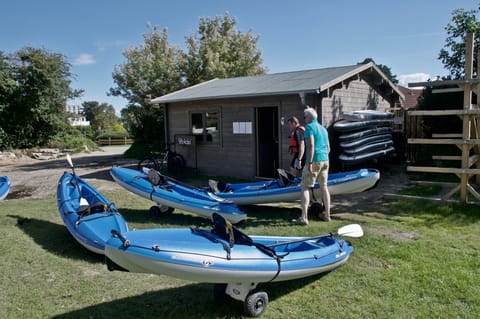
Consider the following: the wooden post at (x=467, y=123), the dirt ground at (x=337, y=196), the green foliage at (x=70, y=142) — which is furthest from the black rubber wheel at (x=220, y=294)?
the green foliage at (x=70, y=142)

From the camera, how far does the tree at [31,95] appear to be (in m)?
20.0

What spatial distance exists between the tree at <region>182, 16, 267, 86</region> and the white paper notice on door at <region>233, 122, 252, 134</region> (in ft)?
36.5

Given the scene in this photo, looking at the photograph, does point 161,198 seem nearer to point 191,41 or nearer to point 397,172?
point 397,172

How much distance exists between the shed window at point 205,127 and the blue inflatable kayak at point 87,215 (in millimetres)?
5655

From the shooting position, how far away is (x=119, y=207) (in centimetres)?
802

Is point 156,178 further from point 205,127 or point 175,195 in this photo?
point 205,127

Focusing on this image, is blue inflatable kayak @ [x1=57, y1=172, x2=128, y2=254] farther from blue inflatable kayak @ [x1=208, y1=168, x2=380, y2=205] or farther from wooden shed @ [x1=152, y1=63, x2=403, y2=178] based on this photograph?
wooden shed @ [x1=152, y1=63, x2=403, y2=178]

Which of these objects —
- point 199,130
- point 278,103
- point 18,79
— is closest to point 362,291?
point 278,103

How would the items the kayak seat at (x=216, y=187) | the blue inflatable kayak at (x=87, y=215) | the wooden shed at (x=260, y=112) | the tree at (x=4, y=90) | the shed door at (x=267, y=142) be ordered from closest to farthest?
the blue inflatable kayak at (x=87, y=215)
the kayak seat at (x=216, y=187)
the wooden shed at (x=260, y=112)
the shed door at (x=267, y=142)
the tree at (x=4, y=90)

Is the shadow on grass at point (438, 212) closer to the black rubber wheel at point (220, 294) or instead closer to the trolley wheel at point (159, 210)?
the black rubber wheel at point (220, 294)

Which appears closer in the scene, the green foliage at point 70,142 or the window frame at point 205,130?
the window frame at point 205,130

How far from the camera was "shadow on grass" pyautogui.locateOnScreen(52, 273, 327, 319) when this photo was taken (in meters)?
3.56

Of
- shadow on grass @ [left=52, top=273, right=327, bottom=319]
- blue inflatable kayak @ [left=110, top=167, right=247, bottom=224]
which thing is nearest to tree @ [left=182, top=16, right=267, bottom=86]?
blue inflatable kayak @ [left=110, top=167, right=247, bottom=224]

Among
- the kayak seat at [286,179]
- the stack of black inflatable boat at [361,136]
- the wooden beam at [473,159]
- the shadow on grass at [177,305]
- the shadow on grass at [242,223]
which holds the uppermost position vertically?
the stack of black inflatable boat at [361,136]
